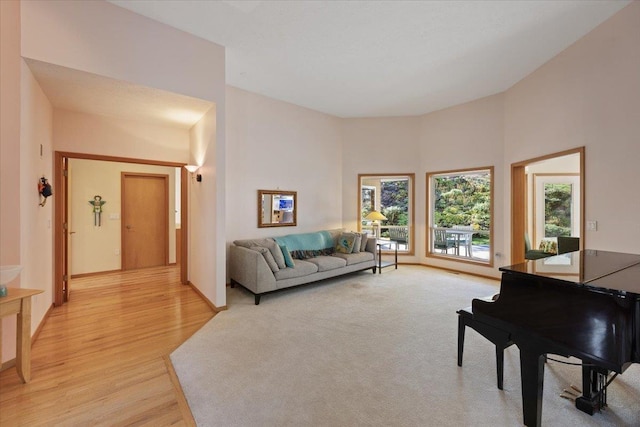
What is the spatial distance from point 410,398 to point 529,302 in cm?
104

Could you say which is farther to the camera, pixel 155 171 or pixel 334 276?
pixel 155 171

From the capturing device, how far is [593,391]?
6.44 ft

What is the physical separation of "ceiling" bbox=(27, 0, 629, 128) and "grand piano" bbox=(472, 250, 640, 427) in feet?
9.00

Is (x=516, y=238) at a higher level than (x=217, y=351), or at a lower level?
higher

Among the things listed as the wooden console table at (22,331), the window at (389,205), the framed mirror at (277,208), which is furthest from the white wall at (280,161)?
the wooden console table at (22,331)

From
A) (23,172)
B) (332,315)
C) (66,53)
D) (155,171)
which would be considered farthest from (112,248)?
(332,315)

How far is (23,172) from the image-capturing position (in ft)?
8.33

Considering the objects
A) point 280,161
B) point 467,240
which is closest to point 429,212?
point 467,240

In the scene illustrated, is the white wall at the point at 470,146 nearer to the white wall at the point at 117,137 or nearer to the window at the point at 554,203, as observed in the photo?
the window at the point at 554,203

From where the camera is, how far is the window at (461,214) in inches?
224

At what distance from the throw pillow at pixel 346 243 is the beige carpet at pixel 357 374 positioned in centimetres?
175

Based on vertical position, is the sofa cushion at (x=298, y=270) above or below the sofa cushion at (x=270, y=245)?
below

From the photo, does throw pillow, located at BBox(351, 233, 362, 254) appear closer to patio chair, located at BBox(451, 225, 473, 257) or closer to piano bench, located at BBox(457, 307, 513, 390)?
patio chair, located at BBox(451, 225, 473, 257)

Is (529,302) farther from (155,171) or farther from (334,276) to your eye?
(155,171)
